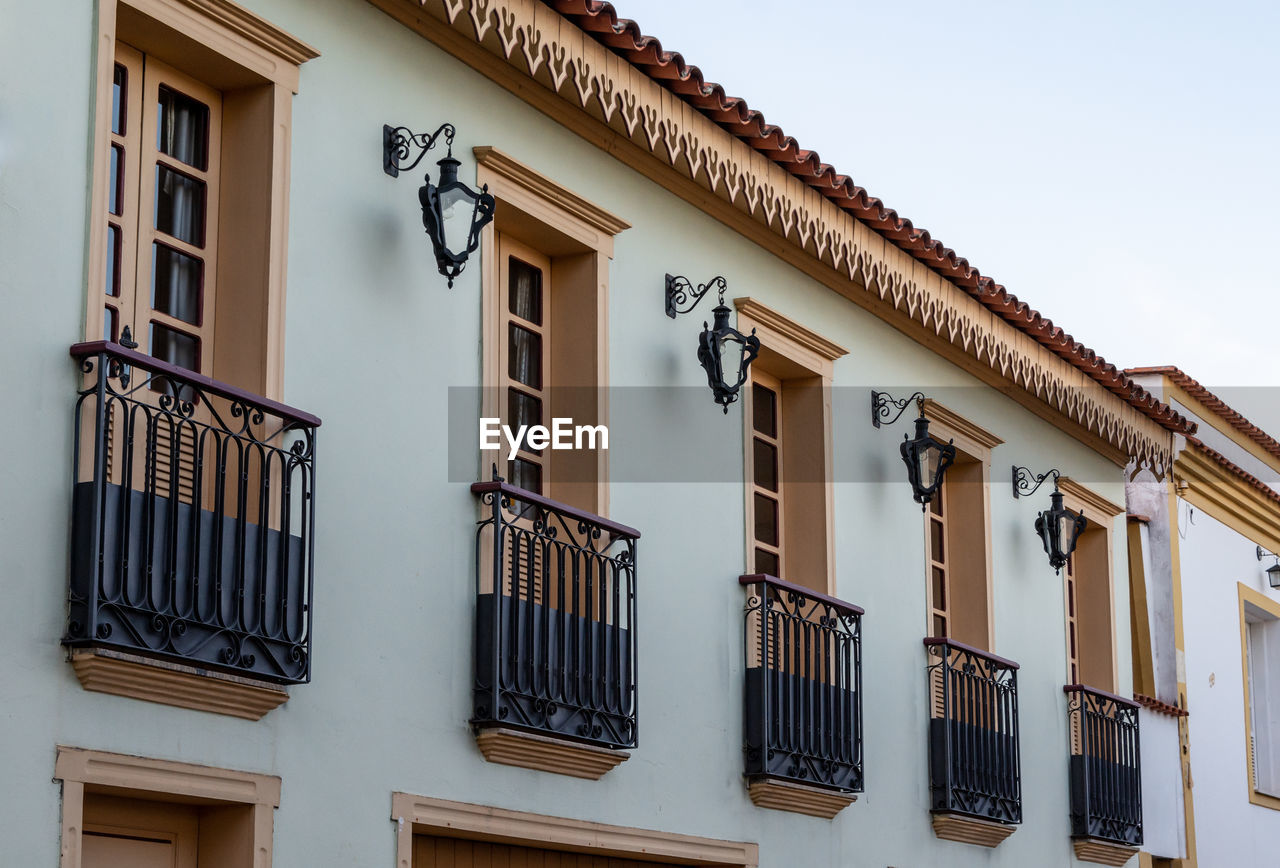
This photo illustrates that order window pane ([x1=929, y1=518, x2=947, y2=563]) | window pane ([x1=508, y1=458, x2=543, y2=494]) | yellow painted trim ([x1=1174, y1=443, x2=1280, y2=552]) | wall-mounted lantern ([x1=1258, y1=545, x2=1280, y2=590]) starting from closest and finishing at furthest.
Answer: window pane ([x1=508, y1=458, x2=543, y2=494]) < window pane ([x1=929, y1=518, x2=947, y2=563]) < yellow painted trim ([x1=1174, y1=443, x2=1280, y2=552]) < wall-mounted lantern ([x1=1258, y1=545, x2=1280, y2=590])

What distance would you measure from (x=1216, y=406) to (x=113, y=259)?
54.0ft

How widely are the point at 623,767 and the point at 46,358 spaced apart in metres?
4.06

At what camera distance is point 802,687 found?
11250mm

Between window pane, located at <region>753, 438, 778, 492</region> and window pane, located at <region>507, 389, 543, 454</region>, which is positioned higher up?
window pane, located at <region>753, 438, 778, 492</region>

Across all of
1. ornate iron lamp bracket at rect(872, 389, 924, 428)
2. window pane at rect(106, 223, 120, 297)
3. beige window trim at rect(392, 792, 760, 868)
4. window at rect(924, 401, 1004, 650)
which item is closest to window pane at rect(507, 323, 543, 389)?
beige window trim at rect(392, 792, 760, 868)

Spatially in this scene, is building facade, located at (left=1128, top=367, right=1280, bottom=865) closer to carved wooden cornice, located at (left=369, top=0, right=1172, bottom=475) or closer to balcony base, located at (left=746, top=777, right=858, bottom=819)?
carved wooden cornice, located at (left=369, top=0, right=1172, bottom=475)

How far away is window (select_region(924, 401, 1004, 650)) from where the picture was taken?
46.3 feet

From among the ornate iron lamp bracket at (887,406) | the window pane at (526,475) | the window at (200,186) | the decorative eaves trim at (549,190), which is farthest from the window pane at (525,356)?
the ornate iron lamp bracket at (887,406)

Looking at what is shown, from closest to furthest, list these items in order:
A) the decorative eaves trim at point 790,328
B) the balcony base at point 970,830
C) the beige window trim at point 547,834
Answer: the beige window trim at point 547,834, the decorative eaves trim at point 790,328, the balcony base at point 970,830

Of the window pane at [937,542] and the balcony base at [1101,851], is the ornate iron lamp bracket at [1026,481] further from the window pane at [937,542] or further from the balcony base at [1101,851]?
the balcony base at [1101,851]

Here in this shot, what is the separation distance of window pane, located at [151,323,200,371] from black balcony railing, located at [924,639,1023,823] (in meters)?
6.62

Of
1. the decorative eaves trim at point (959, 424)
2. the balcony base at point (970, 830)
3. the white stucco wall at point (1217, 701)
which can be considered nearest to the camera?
the balcony base at point (970, 830)

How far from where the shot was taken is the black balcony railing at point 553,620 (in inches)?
347

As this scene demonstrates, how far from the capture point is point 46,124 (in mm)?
7066
